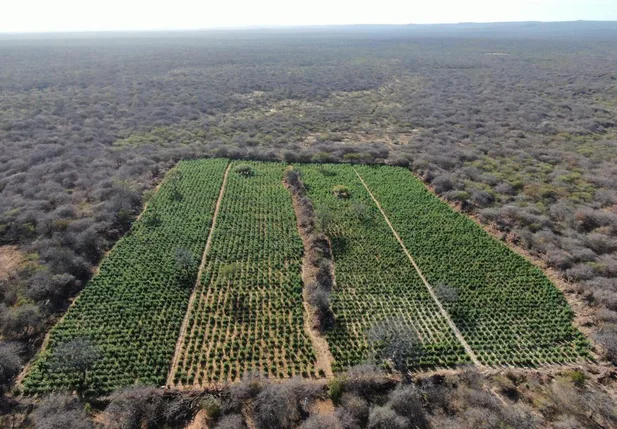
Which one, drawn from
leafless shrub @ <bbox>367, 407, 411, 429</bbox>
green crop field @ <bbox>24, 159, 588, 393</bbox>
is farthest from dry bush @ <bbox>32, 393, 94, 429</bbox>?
leafless shrub @ <bbox>367, 407, 411, 429</bbox>

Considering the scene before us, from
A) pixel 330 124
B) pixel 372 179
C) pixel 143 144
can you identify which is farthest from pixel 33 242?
pixel 330 124

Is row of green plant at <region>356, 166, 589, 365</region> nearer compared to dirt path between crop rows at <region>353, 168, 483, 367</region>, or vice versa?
dirt path between crop rows at <region>353, 168, 483, 367</region>

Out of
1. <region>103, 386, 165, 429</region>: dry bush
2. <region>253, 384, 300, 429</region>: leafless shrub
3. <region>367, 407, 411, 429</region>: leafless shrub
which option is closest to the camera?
<region>367, 407, 411, 429</region>: leafless shrub

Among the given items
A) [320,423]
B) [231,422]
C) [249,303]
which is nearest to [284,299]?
[249,303]

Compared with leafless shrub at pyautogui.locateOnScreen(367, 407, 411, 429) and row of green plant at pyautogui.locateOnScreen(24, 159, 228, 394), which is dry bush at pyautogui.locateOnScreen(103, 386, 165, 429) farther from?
leafless shrub at pyautogui.locateOnScreen(367, 407, 411, 429)

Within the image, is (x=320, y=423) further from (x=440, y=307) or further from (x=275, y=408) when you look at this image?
(x=440, y=307)

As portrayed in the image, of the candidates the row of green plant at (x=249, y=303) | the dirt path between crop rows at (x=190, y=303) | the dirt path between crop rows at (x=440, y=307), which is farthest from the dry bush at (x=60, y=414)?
the dirt path between crop rows at (x=440, y=307)

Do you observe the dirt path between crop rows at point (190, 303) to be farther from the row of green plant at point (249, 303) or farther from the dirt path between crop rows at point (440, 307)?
the dirt path between crop rows at point (440, 307)
